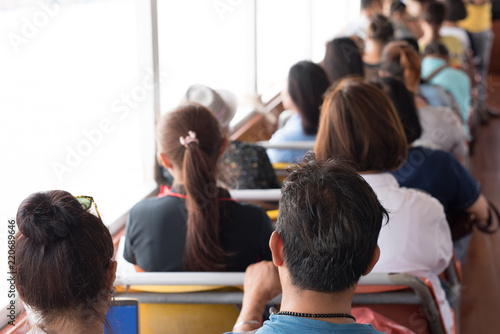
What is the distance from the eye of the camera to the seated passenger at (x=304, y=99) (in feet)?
9.09

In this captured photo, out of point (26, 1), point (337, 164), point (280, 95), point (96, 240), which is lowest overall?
point (280, 95)

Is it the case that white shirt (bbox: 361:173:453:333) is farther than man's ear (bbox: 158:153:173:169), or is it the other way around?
man's ear (bbox: 158:153:173:169)

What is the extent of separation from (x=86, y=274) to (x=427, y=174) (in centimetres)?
133

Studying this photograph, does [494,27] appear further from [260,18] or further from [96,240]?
[96,240]

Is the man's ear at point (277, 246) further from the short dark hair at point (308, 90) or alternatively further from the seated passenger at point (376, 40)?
the seated passenger at point (376, 40)

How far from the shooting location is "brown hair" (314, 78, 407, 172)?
166cm

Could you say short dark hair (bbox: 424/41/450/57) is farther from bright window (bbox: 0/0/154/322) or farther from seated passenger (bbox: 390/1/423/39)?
bright window (bbox: 0/0/154/322)

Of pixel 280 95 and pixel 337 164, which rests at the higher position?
pixel 337 164

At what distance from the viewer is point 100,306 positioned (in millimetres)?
989

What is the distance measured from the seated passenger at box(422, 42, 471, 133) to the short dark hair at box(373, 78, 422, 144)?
1.29 meters

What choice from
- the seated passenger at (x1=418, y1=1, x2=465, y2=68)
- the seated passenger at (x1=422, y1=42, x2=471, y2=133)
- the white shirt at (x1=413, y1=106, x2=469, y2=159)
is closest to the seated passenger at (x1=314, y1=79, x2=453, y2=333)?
the white shirt at (x1=413, y1=106, x2=469, y2=159)

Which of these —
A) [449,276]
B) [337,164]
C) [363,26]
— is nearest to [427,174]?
[449,276]

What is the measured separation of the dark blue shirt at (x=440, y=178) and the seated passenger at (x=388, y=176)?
293 mm

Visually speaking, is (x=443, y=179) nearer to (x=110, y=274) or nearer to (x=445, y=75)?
(x=110, y=274)
